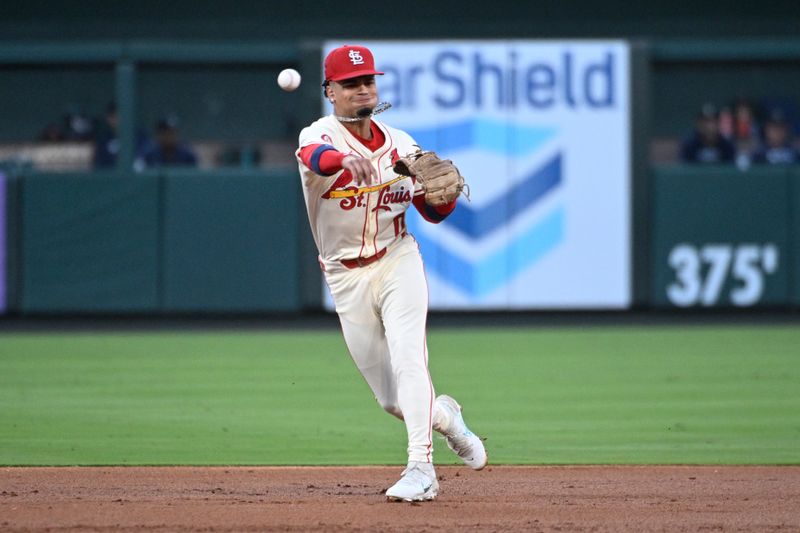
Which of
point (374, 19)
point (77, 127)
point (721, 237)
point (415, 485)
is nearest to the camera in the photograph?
point (415, 485)

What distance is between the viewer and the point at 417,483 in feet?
17.1

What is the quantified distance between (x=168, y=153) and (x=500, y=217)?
3264mm

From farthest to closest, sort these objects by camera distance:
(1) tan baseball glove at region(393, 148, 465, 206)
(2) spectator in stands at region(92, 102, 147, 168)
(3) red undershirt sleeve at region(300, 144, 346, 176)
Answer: (2) spectator in stands at region(92, 102, 147, 168), (1) tan baseball glove at region(393, 148, 465, 206), (3) red undershirt sleeve at region(300, 144, 346, 176)

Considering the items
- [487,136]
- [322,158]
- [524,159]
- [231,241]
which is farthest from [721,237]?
[322,158]

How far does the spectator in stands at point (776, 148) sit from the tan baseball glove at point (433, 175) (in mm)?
8713

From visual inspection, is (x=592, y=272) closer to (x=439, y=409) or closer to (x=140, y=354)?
(x=140, y=354)

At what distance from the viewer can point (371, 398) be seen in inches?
339

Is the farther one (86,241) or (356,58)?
(86,241)

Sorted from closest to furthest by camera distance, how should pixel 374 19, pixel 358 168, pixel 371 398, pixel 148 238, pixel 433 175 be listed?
pixel 358 168 < pixel 433 175 < pixel 371 398 < pixel 148 238 < pixel 374 19

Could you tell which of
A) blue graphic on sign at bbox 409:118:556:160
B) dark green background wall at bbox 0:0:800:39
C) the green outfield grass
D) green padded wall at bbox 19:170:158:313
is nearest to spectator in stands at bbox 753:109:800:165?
the green outfield grass

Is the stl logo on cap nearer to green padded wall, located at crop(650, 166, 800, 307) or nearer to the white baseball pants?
the white baseball pants

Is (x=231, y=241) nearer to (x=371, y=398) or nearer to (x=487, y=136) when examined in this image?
(x=487, y=136)

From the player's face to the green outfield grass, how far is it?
1846mm

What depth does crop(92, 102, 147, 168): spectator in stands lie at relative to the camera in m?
13.4
